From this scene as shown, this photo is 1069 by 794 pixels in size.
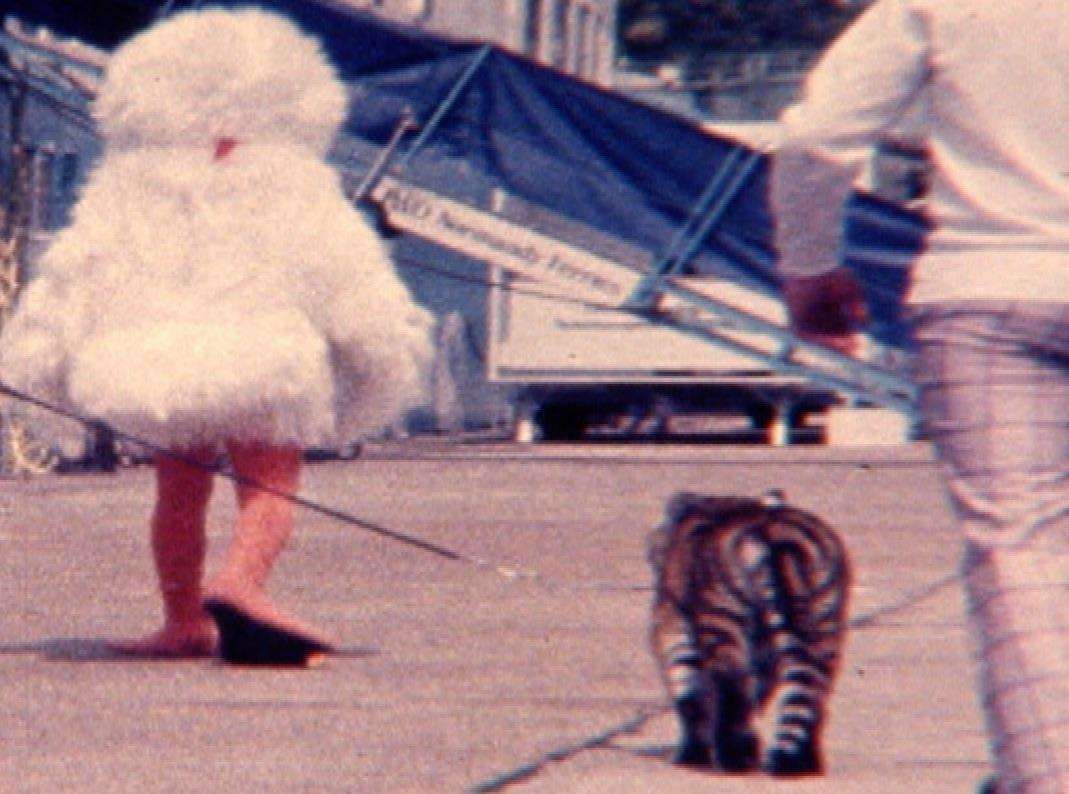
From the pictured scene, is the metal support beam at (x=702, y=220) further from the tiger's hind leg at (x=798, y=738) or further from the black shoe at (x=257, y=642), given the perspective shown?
the tiger's hind leg at (x=798, y=738)

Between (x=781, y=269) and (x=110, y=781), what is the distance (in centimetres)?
210

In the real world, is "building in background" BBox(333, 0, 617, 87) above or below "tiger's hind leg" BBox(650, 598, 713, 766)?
above

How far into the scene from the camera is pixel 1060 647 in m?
4.12

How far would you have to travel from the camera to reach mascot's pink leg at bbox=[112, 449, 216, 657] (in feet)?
26.7

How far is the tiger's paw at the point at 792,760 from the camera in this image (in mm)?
6008

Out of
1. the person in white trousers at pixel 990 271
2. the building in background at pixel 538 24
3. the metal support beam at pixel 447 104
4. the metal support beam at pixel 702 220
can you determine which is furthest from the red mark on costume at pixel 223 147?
the building in background at pixel 538 24

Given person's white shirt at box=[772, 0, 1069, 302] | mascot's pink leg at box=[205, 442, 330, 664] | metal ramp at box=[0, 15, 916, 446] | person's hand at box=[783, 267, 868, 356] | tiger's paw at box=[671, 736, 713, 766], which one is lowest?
tiger's paw at box=[671, 736, 713, 766]

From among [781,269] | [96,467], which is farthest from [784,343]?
[781,269]

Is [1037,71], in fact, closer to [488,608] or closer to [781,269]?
[781,269]

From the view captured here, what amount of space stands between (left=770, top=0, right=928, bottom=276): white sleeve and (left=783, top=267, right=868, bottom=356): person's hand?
1.1 inches

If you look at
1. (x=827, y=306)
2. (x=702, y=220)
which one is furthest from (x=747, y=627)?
(x=702, y=220)

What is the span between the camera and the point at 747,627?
19.8ft

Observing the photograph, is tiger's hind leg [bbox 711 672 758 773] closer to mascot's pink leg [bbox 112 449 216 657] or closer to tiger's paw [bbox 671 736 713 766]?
tiger's paw [bbox 671 736 713 766]

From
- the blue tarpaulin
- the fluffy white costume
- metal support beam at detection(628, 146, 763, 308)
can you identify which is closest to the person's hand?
the fluffy white costume
